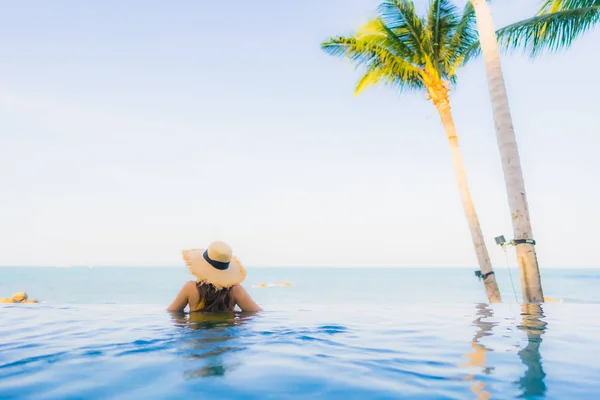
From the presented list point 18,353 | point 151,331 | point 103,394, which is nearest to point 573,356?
point 103,394

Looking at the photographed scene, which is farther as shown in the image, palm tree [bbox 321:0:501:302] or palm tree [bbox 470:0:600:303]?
palm tree [bbox 321:0:501:302]

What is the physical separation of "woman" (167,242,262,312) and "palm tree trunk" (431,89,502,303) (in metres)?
8.10

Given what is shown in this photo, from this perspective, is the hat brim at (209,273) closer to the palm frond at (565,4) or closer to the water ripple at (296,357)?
the water ripple at (296,357)

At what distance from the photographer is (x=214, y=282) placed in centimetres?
586

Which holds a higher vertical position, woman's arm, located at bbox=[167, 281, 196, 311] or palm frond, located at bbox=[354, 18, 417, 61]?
palm frond, located at bbox=[354, 18, 417, 61]

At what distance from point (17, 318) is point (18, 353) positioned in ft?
11.1

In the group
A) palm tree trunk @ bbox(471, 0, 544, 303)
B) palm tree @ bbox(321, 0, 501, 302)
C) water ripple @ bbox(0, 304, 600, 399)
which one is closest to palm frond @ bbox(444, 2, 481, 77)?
palm tree @ bbox(321, 0, 501, 302)

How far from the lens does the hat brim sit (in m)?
5.81

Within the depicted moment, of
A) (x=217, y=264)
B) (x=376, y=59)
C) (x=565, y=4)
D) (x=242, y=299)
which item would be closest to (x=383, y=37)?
(x=376, y=59)

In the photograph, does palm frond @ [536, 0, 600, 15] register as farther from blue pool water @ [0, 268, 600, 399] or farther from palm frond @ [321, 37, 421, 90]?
blue pool water @ [0, 268, 600, 399]

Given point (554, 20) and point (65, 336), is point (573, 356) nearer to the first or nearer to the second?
point (65, 336)

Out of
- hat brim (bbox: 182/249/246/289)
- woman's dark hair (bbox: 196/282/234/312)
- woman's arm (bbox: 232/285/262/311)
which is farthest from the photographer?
woman's arm (bbox: 232/285/262/311)

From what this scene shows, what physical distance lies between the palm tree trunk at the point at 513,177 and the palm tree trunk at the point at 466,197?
3.63 metres

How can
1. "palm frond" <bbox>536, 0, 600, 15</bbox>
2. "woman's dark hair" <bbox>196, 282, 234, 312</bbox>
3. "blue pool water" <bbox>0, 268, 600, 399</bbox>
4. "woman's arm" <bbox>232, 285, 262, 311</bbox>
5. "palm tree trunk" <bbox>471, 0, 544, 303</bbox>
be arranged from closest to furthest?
1. "blue pool water" <bbox>0, 268, 600, 399</bbox>
2. "woman's dark hair" <bbox>196, 282, 234, 312</bbox>
3. "woman's arm" <bbox>232, 285, 262, 311</bbox>
4. "palm tree trunk" <bbox>471, 0, 544, 303</bbox>
5. "palm frond" <bbox>536, 0, 600, 15</bbox>
